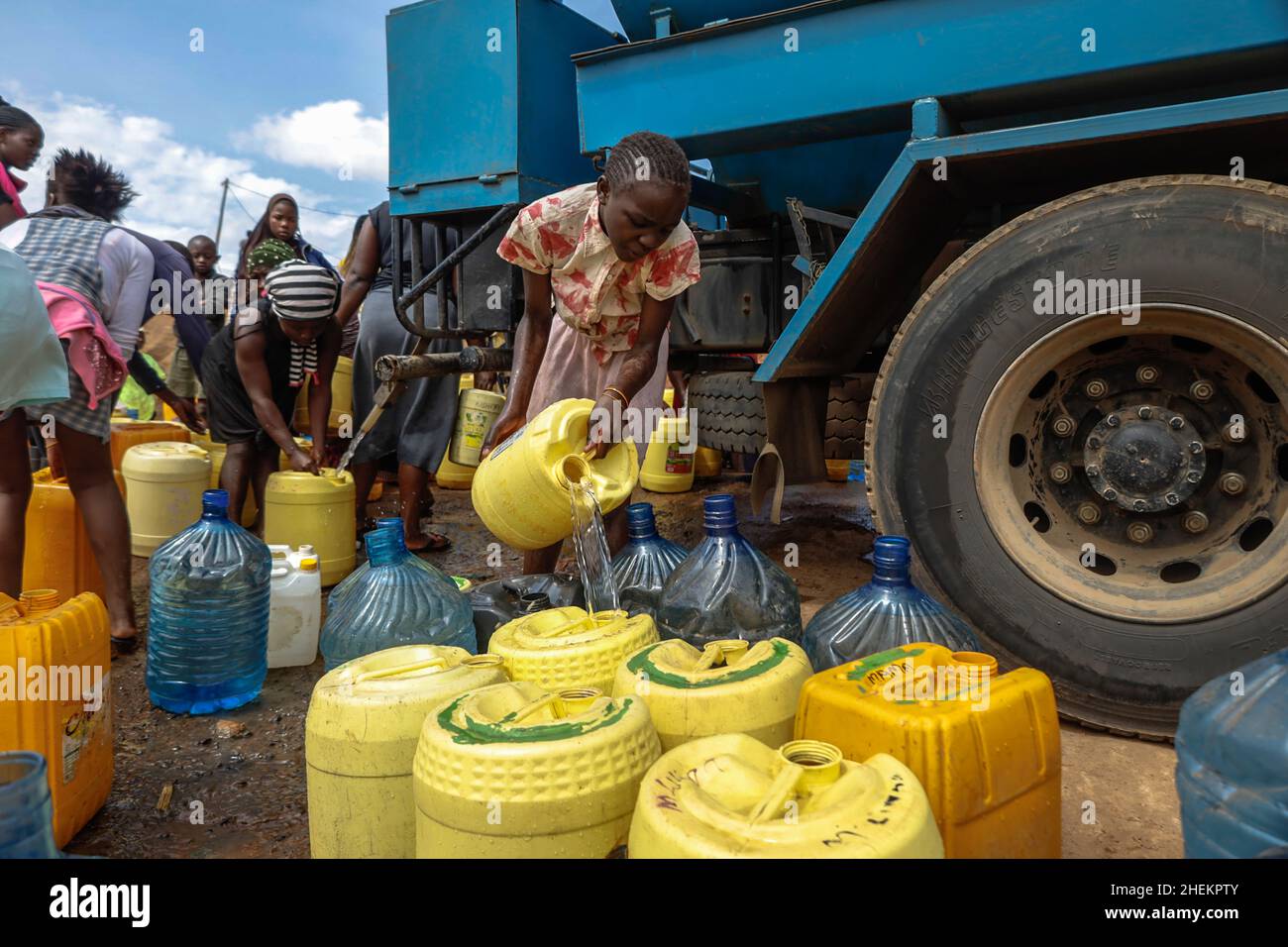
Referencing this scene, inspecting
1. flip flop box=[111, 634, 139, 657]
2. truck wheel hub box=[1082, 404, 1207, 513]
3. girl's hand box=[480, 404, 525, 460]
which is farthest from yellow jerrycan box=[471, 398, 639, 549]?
flip flop box=[111, 634, 139, 657]

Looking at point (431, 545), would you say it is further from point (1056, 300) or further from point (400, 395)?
point (1056, 300)

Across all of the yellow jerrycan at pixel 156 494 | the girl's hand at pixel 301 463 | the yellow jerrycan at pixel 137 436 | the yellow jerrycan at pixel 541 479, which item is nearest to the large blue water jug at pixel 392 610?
the yellow jerrycan at pixel 541 479

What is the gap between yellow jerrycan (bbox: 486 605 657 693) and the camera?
5.38 feet

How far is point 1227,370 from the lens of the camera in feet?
6.85

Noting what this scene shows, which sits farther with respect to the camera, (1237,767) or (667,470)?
(667,470)

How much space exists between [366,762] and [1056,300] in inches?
75.1

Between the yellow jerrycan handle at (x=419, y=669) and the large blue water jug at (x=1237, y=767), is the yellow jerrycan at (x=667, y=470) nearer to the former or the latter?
the yellow jerrycan handle at (x=419, y=669)

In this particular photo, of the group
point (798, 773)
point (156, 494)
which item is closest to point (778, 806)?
point (798, 773)

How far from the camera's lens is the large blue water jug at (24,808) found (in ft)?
3.14

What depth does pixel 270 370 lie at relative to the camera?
4195 mm

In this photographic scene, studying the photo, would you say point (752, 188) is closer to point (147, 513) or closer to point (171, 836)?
point (171, 836)

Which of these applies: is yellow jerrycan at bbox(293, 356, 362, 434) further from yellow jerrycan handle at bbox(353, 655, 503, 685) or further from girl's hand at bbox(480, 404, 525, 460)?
yellow jerrycan handle at bbox(353, 655, 503, 685)

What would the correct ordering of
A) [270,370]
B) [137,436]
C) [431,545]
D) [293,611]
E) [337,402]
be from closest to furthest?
[293,611]
[270,370]
[431,545]
[137,436]
[337,402]
